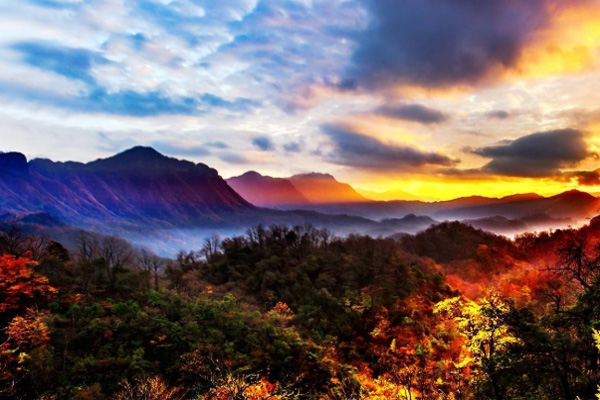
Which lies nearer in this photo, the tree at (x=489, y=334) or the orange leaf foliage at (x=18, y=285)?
the tree at (x=489, y=334)

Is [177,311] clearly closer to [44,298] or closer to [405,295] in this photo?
[44,298]

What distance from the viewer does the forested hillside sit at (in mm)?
15438

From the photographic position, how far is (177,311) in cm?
3659

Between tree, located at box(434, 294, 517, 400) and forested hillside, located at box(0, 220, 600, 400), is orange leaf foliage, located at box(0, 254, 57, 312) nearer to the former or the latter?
forested hillside, located at box(0, 220, 600, 400)

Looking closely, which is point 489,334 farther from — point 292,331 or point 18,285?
point 18,285

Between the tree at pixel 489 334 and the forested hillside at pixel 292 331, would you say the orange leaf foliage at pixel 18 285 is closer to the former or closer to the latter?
the forested hillside at pixel 292 331

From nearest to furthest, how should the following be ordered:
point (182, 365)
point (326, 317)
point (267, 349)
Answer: point (182, 365)
point (267, 349)
point (326, 317)

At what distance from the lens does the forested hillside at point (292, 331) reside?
608 inches

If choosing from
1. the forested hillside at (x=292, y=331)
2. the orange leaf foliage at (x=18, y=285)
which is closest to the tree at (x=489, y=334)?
the forested hillside at (x=292, y=331)

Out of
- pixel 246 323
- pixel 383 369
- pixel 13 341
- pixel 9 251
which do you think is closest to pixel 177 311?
pixel 246 323

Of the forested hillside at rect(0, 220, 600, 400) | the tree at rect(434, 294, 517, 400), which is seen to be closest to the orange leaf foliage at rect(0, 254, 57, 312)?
the forested hillside at rect(0, 220, 600, 400)

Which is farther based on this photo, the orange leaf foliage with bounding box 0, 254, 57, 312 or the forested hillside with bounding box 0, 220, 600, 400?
the orange leaf foliage with bounding box 0, 254, 57, 312

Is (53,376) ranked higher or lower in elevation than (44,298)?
lower

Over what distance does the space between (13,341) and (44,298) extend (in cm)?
829
